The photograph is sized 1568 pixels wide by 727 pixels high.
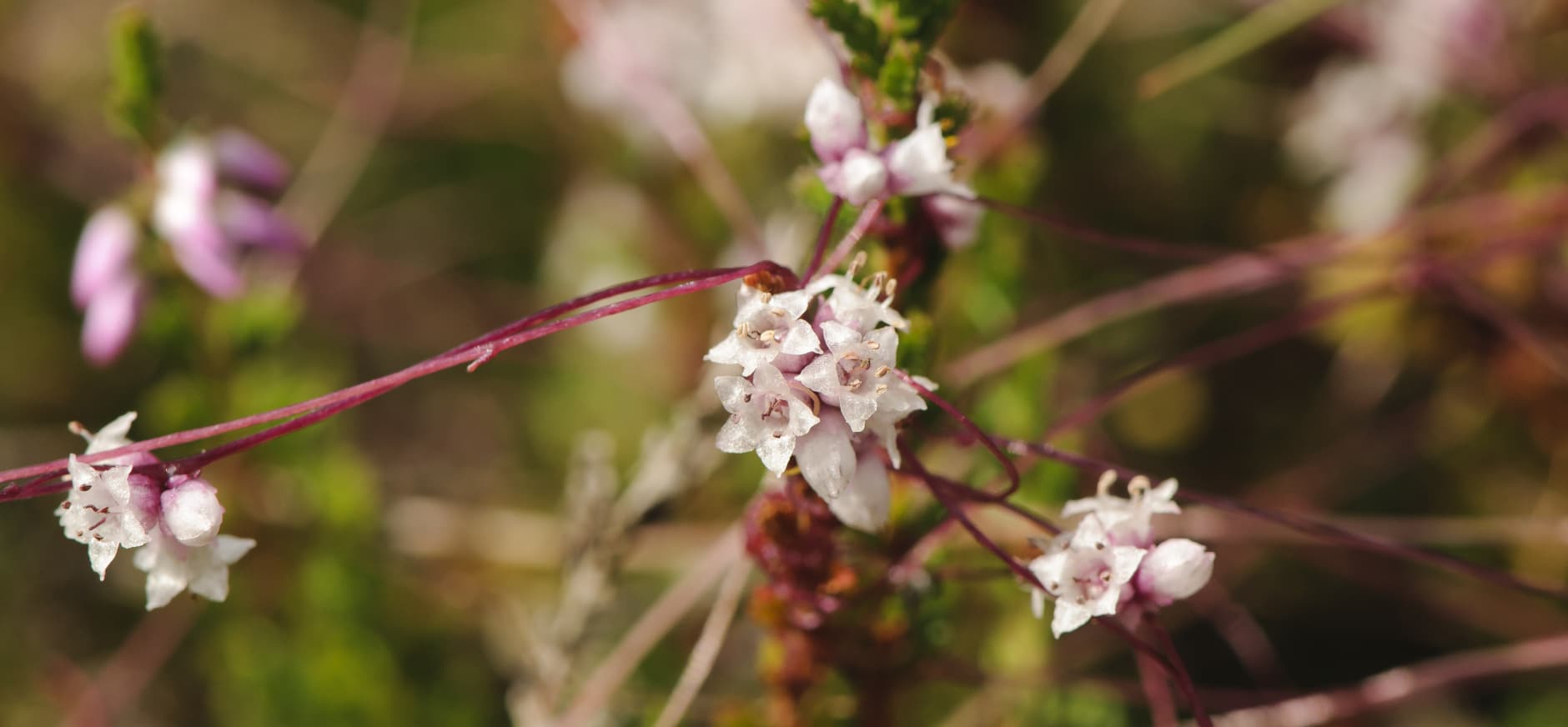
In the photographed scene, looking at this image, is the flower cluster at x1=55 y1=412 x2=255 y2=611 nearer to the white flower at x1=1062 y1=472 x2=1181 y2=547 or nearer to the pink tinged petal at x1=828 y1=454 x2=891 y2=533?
the pink tinged petal at x1=828 y1=454 x2=891 y2=533

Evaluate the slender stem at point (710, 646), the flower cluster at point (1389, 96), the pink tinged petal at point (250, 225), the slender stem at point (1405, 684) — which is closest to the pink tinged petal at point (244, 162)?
the pink tinged petal at point (250, 225)

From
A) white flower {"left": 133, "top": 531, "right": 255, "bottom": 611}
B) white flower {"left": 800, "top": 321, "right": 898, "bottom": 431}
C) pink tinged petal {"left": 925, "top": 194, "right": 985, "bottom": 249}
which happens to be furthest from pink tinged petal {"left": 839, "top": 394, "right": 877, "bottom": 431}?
white flower {"left": 133, "top": 531, "right": 255, "bottom": 611}

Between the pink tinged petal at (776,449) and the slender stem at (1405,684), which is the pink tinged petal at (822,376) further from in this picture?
the slender stem at (1405,684)

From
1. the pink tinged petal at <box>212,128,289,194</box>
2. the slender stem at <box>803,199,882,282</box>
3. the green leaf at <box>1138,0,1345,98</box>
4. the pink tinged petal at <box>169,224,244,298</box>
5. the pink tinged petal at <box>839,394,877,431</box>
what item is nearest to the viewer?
the pink tinged petal at <box>839,394,877,431</box>

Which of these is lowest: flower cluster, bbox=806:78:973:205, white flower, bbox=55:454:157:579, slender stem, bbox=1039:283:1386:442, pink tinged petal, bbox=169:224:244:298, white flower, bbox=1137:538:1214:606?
white flower, bbox=55:454:157:579

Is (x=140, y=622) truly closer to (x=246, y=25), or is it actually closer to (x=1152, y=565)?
(x=246, y=25)

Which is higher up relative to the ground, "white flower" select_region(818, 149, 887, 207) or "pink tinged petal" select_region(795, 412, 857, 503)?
"white flower" select_region(818, 149, 887, 207)

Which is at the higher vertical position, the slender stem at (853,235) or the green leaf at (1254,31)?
the green leaf at (1254,31)
